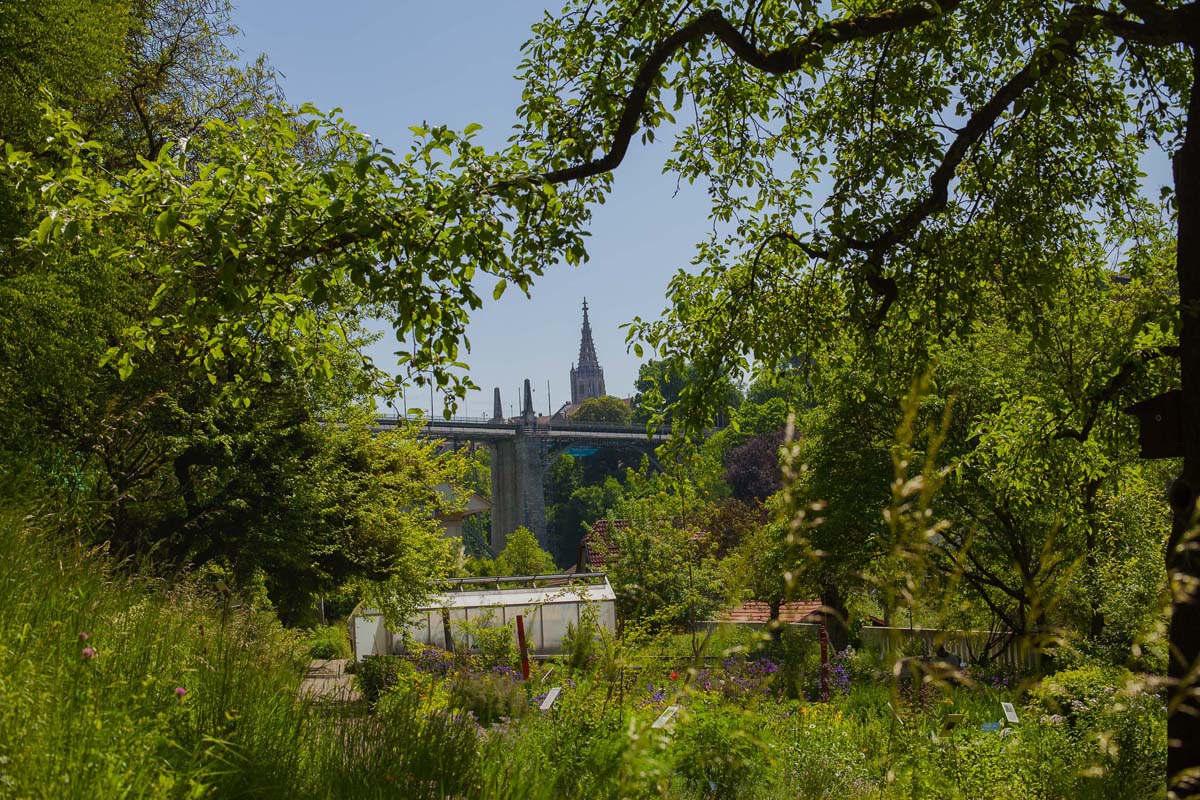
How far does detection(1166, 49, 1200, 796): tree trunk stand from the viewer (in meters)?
3.56

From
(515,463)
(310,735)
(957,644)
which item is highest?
(515,463)

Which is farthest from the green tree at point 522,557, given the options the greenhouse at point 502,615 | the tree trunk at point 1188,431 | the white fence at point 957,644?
the tree trunk at point 1188,431

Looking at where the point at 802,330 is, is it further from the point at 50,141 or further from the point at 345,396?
the point at 345,396

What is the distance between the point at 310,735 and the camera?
3.38m

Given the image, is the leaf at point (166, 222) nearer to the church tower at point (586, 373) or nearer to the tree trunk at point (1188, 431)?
the tree trunk at point (1188, 431)

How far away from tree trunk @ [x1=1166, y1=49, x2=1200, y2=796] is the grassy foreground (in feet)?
1.08

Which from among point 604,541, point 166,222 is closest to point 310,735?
point 166,222

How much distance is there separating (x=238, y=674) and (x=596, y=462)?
282 ft

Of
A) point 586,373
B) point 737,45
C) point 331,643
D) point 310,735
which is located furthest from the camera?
point 586,373

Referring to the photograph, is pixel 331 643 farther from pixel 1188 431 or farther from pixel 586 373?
pixel 586 373

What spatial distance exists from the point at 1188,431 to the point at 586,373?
557 ft

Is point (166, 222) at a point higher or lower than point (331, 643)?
higher

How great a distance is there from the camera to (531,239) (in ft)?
15.5

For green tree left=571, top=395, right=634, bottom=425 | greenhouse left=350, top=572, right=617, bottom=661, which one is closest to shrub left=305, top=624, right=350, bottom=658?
greenhouse left=350, top=572, right=617, bottom=661
